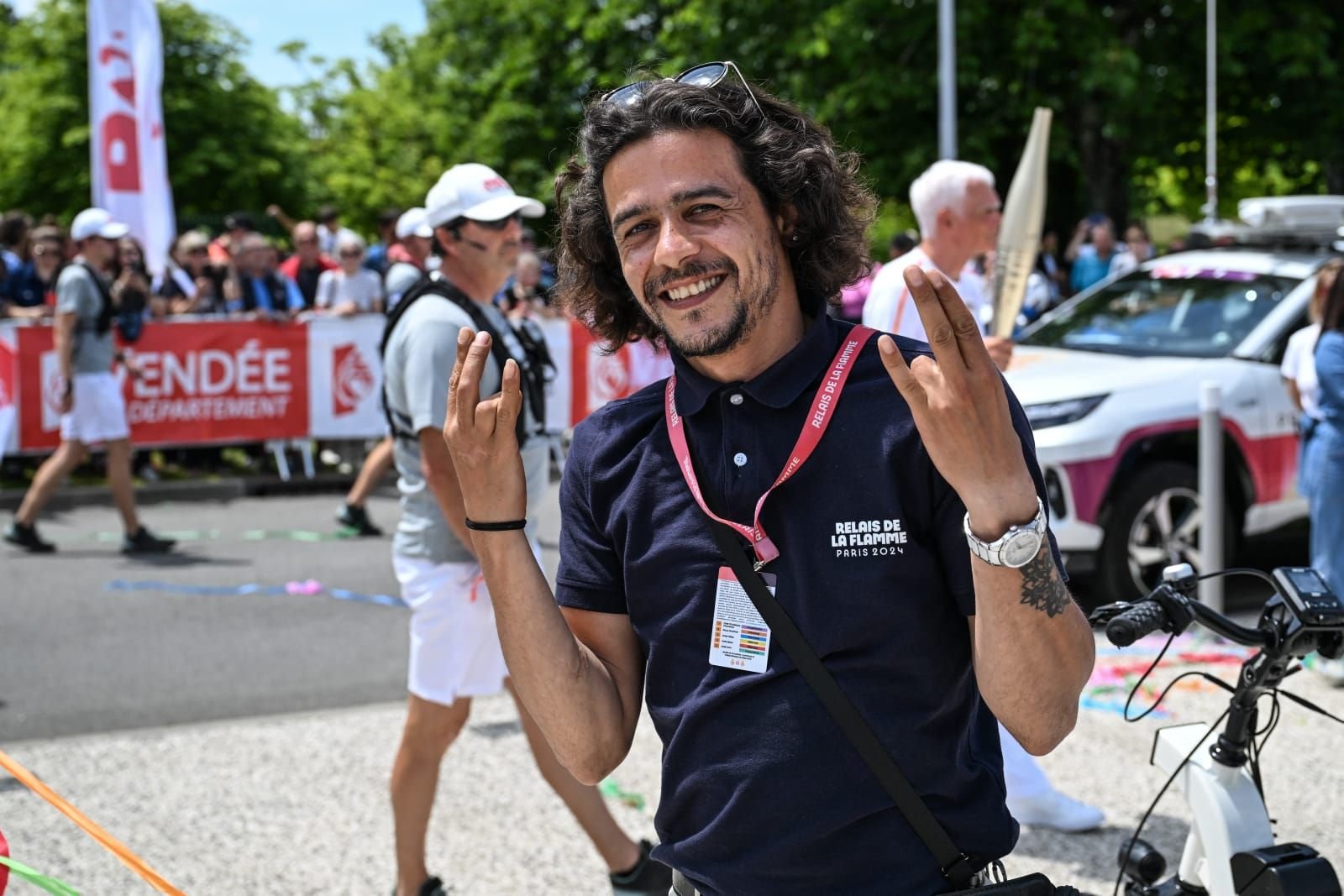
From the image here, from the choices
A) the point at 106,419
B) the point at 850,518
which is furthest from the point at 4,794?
the point at 106,419

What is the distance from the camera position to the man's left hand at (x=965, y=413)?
174 cm

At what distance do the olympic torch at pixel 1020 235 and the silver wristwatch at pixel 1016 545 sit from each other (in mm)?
3530

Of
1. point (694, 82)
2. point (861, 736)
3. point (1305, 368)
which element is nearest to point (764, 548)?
point (861, 736)

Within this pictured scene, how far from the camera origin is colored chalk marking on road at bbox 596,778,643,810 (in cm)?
517

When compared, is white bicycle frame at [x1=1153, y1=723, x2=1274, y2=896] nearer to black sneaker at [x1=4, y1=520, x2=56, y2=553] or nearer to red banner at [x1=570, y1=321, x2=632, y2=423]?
black sneaker at [x1=4, y1=520, x2=56, y2=553]

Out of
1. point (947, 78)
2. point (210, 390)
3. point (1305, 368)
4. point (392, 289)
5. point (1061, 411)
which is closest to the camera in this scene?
point (1305, 368)

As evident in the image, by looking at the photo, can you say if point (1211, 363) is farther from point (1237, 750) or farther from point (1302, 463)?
point (1237, 750)

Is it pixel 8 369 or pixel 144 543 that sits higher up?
pixel 8 369

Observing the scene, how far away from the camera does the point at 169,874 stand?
4617mm

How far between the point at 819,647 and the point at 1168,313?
733 centimetres

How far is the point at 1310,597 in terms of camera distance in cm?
291

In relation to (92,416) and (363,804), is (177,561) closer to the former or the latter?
(92,416)

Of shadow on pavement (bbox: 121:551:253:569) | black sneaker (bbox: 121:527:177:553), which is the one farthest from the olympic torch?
black sneaker (bbox: 121:527:177:553)

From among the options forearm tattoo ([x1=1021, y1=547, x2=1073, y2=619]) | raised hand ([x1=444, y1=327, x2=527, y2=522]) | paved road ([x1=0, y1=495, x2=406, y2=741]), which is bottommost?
paved road ([x1=0, y1=495, x2=406, y2=741])
